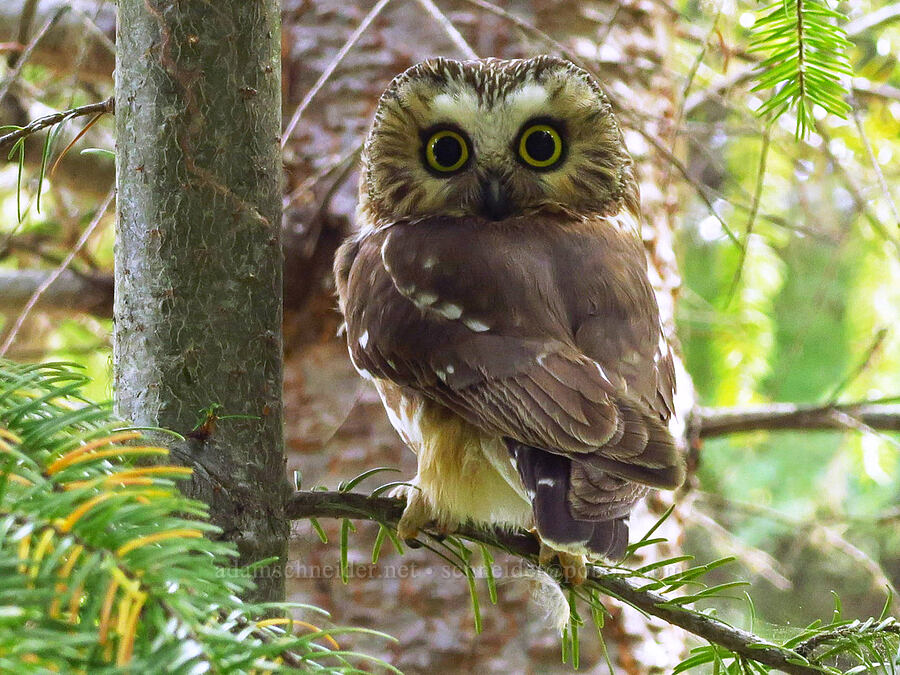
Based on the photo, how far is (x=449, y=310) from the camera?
1.40 metres

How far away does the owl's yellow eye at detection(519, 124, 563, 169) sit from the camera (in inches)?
65.4

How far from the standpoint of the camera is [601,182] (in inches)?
69.2

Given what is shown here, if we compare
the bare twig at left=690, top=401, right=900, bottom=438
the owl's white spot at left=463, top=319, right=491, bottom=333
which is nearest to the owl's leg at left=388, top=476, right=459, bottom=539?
the owl's white spot at left=463, top=319, right=491, bottom=333

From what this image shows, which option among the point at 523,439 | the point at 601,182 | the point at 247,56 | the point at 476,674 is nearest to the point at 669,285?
the point at 601,182

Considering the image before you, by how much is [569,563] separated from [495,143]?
78cm

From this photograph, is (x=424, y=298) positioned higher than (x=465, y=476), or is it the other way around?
(x=424, y=298)

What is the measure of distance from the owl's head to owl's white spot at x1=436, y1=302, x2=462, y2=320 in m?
0.28

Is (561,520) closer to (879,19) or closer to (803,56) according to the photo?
(803,56)

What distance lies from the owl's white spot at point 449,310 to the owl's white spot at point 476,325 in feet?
0.08

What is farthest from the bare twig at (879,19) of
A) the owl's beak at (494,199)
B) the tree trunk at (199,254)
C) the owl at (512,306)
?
the tree trunk at (199,254)

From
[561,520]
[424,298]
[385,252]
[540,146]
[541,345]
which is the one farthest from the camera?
[540,146]

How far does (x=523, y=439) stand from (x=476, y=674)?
0.99 m

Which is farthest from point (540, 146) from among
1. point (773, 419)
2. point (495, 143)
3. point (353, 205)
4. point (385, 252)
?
point (773, 419)

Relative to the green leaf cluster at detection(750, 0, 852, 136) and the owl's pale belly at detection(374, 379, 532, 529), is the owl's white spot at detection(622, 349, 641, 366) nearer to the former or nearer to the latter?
the owl's pale belly at detection(374, 379, 532, 529)
